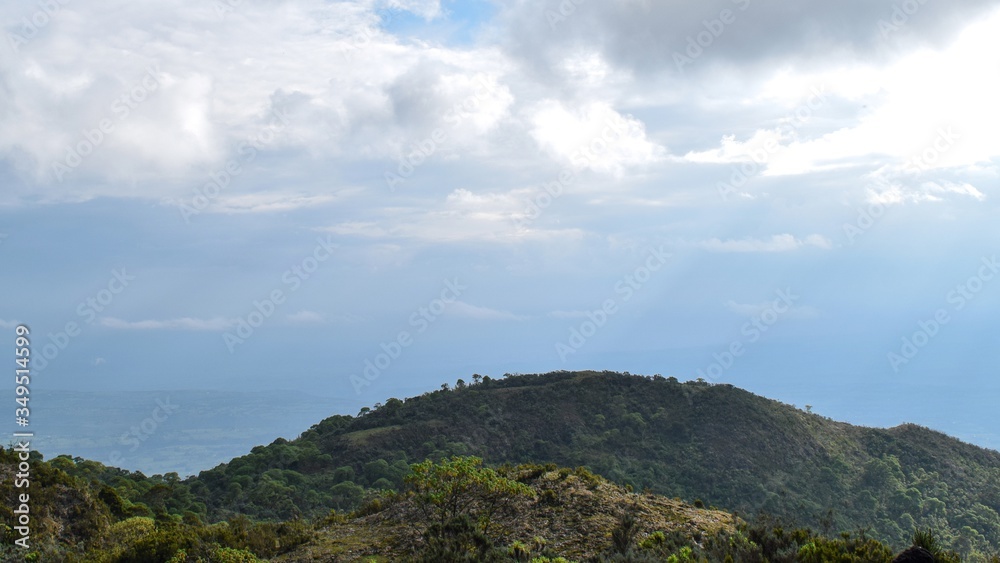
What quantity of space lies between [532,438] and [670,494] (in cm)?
1159

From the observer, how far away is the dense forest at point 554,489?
17.3 metres

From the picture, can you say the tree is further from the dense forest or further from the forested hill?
the forested hill

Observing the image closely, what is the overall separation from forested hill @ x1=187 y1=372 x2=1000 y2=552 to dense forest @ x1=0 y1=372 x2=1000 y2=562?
6.6 inches

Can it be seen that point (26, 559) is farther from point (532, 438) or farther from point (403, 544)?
point (532, 438)

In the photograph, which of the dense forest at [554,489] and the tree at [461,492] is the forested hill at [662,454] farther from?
the tree at [461,492]

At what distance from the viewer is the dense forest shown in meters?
17.3

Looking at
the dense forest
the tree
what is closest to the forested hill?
the dense forest

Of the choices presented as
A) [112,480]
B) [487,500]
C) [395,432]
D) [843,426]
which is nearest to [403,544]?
[487,500]

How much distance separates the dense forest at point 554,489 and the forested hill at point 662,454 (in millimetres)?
168

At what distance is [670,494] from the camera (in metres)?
44.4

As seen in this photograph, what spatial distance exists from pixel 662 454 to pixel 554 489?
1230 inches

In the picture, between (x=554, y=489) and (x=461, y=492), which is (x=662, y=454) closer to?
(x=554, y=489)

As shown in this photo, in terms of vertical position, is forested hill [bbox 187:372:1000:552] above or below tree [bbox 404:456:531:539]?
above

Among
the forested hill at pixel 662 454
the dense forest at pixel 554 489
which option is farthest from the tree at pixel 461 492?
the forested hill at pixel 662 454
